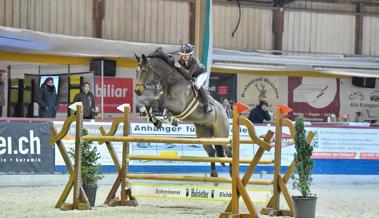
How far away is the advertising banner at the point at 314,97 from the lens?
21984 mm

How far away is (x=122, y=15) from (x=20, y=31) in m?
4.86

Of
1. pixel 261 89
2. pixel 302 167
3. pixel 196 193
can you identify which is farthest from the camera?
pixel 261 89

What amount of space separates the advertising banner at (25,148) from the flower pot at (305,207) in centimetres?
642

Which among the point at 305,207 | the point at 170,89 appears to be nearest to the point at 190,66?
the point at 170,89

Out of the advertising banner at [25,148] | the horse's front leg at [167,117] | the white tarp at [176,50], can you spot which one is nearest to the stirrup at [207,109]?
the horse's front leg at [167,117]

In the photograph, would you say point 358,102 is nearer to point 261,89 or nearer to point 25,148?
point 261,89

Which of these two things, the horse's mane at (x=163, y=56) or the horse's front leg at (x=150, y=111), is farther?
the horse's mane at (x=163, y=56)

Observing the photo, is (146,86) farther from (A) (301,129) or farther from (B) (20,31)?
(B) (20,31)

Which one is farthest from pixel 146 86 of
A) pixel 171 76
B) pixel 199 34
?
pixel 199 34

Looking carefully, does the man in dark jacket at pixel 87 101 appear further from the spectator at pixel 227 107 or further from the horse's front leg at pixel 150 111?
the horse's front leg at pixel 150 111

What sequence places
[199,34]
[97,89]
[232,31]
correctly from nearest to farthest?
1. [199,34]
2. [97,89]
3. [232,31]

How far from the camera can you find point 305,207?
8688 mm

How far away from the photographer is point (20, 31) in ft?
51.5

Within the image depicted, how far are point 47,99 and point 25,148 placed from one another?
363cm
